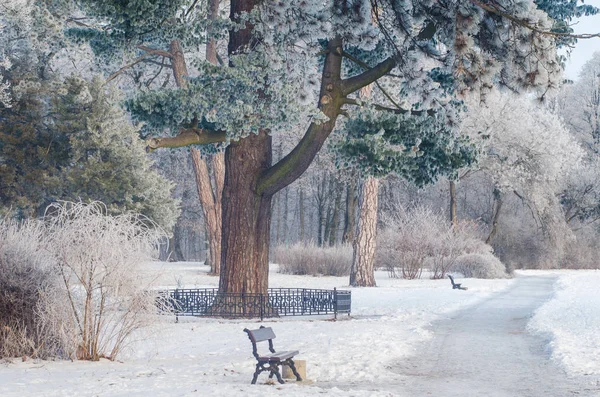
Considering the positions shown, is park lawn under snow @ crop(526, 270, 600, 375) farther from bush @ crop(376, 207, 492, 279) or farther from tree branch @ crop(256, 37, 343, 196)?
bush @ crop(376, 207, 492, 279)

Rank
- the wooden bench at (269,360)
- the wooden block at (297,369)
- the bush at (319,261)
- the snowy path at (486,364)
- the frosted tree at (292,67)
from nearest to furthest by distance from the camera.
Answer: the wooden bench at (269,360) → the snowy path at (486,364) → the wooden block at (297,369) → the frosted tree at (292,67) → the bush at (319,261)

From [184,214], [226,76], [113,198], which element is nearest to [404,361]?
[226,76]

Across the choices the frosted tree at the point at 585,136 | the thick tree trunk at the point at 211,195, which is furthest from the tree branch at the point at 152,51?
the frosted tree at the point at 585,136

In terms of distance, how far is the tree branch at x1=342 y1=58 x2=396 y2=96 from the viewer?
46.8ft

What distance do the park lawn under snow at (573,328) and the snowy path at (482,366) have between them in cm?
25

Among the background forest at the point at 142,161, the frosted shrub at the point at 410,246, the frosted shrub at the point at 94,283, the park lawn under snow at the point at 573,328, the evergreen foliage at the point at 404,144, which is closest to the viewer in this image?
the frosted shrub at the point at 94,283

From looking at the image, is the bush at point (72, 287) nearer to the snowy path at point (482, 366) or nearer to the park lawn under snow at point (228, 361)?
the park lawn under snow at point (228, 361)

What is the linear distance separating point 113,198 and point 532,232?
27644mm

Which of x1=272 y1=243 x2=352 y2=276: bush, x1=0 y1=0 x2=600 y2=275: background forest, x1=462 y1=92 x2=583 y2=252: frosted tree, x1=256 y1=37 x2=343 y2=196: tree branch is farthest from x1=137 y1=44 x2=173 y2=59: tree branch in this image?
x1=462 y1=92 x2=583 y2=252: frosted tree

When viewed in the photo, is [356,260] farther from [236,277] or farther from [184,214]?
[184,214]

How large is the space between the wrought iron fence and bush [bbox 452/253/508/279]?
15977 millimetres

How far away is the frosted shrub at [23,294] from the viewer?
34.0 ft

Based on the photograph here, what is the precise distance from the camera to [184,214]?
170 feet

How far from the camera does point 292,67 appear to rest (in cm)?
1341
